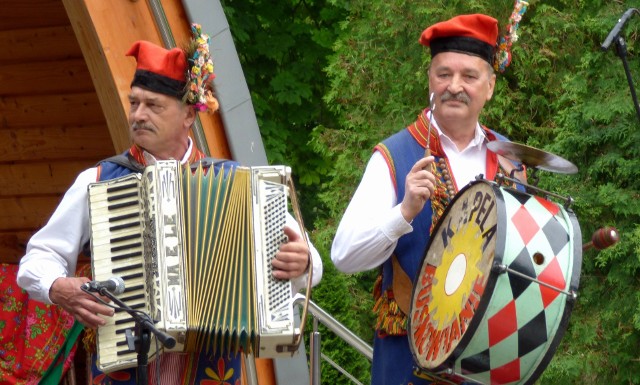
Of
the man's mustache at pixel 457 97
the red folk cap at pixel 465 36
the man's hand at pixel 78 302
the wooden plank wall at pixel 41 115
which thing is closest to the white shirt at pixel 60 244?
the man's hand at pixel 78 302

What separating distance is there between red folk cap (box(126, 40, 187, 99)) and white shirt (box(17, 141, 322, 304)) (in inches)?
11.3

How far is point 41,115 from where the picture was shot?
7695 mm

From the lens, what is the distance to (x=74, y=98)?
302 inches

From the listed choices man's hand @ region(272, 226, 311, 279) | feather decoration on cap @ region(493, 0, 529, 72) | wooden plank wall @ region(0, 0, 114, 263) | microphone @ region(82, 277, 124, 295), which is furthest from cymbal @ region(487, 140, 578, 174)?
wooden plank wall @ region(0, 0, 114, 263)

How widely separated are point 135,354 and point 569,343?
11.0 ft

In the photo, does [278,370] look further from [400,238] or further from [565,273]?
[565,273]

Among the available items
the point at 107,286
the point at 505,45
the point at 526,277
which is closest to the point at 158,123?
the point at 107,286

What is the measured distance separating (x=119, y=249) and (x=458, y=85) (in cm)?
127

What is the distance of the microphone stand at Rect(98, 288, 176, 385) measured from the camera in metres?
3.91

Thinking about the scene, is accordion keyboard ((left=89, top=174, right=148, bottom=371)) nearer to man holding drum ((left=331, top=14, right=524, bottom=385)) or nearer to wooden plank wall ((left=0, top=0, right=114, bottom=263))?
man holding drum ((left=331, top=14, right=524, bottom=385))

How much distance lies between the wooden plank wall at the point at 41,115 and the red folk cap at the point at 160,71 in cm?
302

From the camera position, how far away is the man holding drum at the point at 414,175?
4.38 m

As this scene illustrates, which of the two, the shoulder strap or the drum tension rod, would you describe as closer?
the drum tension rod

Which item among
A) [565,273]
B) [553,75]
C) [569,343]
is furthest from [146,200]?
[553,75]
